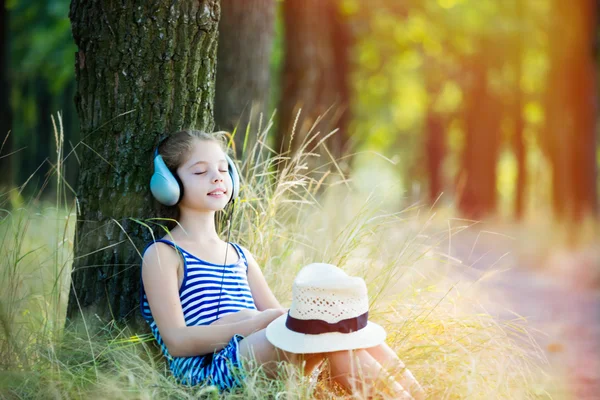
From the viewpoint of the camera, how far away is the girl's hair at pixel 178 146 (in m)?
3.33

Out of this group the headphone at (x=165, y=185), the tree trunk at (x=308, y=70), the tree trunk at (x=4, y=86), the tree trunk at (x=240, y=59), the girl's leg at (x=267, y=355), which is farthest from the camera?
the tree trunk at (x=4, y=86)

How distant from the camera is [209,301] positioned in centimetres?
316

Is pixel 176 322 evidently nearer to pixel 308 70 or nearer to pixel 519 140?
pixel 308 70

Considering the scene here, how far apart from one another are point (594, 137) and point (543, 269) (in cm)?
530

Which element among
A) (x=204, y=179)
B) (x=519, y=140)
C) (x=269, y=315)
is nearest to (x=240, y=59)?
(x=204, y=179)

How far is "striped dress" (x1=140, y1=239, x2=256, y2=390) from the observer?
2.95 metres

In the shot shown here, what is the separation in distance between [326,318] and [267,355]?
0.29 meters

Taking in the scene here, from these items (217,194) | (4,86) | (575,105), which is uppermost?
(4,86)

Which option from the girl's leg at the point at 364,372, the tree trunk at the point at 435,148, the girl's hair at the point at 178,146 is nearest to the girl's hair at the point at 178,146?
the girl's hair at the point at 178,146

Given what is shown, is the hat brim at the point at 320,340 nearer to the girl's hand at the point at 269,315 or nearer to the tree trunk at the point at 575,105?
the girl's hand at the point at 269,315

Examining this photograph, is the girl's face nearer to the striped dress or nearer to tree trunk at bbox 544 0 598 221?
the striped dress

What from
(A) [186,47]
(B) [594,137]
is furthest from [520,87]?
(A) [186,47]

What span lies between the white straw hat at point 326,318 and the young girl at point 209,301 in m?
0.06

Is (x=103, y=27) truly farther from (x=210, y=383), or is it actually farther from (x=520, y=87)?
(x=520, y=87)
